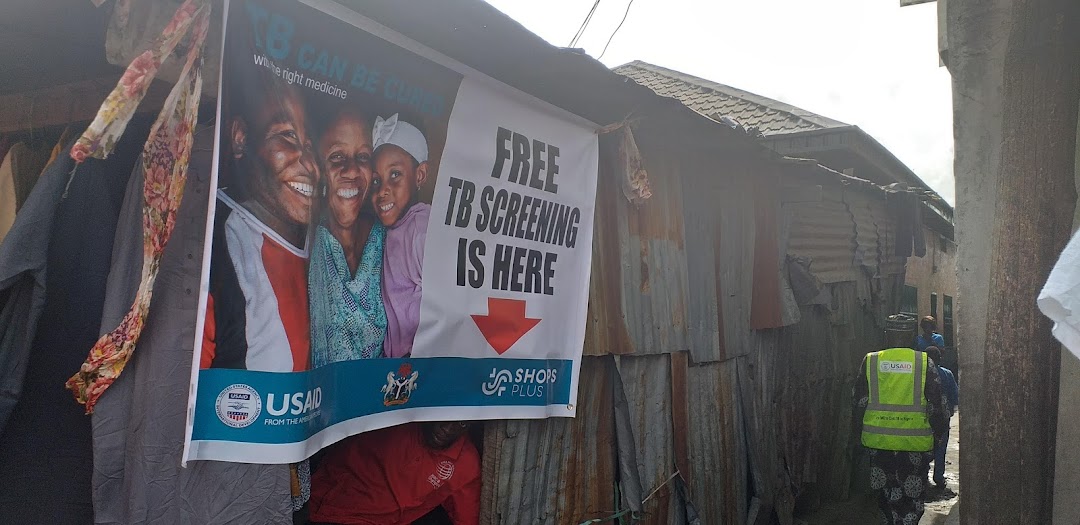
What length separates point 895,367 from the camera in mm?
6488

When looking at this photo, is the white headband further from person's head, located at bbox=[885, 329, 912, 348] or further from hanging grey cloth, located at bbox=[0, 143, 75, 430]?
person's head, located at bbox=[885, 329, 912, 348]

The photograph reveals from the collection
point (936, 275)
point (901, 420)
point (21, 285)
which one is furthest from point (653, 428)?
point (936, 275)

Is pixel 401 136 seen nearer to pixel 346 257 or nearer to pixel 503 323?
pixel 346 257

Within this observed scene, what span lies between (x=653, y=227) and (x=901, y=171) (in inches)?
356

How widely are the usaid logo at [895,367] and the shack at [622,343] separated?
90 centimetres

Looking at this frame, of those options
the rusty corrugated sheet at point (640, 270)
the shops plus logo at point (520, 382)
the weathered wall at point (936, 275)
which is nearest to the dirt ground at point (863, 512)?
the rusty corrugated sheet at point (640, 270)

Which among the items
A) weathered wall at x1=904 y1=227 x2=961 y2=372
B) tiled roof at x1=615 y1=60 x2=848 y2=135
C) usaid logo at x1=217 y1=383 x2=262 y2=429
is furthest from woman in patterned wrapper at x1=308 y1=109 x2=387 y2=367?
weathered wall at x1=904 y1=227 x2=961 y2=372

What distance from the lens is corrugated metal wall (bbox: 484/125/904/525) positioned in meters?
4.48

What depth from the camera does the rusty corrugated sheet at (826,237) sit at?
299 inches

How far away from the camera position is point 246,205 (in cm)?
257

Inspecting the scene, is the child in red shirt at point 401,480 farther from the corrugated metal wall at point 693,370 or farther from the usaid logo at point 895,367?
the usaid logo at point 895,367

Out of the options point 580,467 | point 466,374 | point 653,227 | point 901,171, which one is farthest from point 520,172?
point 901,171

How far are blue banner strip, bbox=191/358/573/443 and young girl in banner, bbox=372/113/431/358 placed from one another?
6.5 inches

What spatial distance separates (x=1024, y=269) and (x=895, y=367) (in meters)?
4.01
